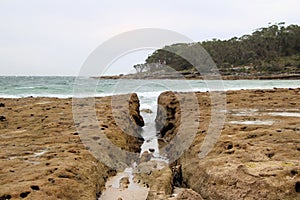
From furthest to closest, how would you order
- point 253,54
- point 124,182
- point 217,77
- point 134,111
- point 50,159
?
1. point 253,54
2. point 217,77
3. point 134,111
4. point 124,182
5. point 50,159

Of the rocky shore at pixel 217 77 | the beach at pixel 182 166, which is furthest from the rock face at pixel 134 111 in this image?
the rocky shore at pixel 217 77

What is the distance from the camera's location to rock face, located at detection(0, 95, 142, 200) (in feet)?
17.1

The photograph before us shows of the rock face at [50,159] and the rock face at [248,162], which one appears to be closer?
the rock face at [248,162]

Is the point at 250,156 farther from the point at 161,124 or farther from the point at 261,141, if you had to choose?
the point at 161,124

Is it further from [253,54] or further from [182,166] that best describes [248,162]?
[253,54]

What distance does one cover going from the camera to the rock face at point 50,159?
17.1 feet

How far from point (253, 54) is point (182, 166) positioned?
7573 cm

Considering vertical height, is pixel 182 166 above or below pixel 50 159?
below

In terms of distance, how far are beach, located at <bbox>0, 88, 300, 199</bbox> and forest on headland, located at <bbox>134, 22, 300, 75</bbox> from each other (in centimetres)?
Result: 5847

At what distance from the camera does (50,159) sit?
6.62 meters

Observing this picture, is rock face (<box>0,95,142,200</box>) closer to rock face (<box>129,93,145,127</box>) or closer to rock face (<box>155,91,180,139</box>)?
rock face (<box>155,91,180,139</box>)

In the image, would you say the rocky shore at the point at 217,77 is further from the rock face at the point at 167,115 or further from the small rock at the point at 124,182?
the small rock at the point at 124,182

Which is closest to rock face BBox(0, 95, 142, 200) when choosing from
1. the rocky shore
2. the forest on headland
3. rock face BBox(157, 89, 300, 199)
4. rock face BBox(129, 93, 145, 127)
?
rock face BBox(157, 89, 300, 199)

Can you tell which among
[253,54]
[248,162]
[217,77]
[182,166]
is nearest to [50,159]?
[182,166]
